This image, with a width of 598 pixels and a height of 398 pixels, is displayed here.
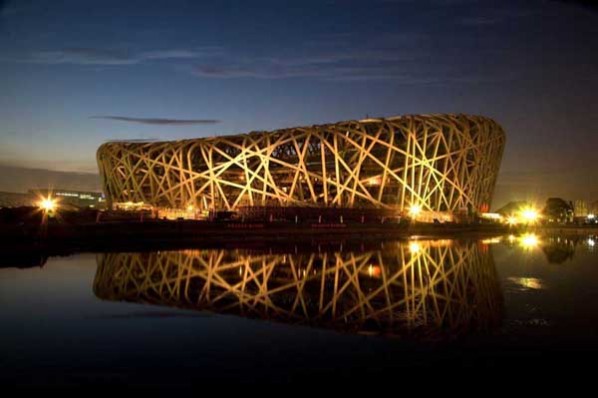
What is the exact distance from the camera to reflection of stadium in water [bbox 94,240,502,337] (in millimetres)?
10117

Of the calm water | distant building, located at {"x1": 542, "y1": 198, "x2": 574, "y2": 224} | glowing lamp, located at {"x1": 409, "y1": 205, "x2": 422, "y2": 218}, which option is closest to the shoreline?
the calm water

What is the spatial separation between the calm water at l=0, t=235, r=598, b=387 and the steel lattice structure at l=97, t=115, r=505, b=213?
133 ft

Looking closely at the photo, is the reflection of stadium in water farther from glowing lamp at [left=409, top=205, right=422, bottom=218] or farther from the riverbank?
glowing lamp at [left=409, top=205, right=422, bottom=218]

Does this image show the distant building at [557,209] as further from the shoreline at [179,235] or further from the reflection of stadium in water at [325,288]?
the reflection of stadium in water at [325,288]

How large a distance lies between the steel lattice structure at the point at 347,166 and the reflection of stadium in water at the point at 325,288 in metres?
37.3

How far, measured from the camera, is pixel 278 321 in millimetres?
9828

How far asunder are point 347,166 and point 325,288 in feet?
153

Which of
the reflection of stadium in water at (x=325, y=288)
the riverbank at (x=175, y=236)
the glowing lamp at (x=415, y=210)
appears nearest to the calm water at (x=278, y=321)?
the reflection of stadium in water at (x=325, y=288)

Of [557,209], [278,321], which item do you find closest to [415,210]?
[278,321]

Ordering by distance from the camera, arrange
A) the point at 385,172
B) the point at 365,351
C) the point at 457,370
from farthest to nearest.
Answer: the point at 385,172
the point at 365,351
the point at 457,370

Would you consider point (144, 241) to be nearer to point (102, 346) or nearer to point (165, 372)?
point (102, 346)

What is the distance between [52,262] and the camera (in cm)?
1878

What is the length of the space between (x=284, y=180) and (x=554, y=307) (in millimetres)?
54663

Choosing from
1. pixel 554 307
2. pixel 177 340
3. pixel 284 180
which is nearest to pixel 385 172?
pixel 284 180
